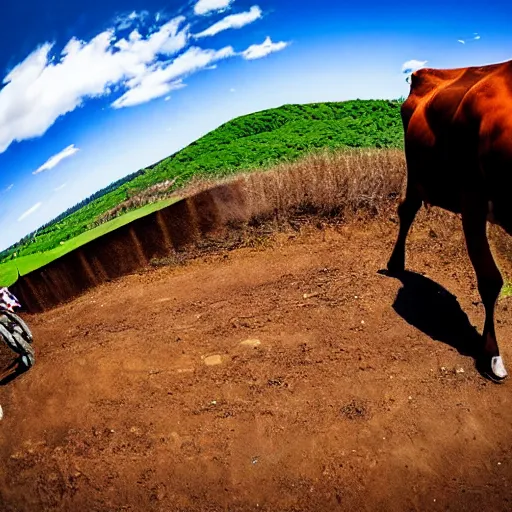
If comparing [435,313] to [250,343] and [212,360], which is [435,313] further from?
[212,360]

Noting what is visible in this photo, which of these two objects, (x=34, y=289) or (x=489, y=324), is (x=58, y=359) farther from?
(x=489, y=324)

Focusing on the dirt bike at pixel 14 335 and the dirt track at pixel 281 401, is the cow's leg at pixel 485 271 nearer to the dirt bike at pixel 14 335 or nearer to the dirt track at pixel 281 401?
the dirt track at pixel 281 401

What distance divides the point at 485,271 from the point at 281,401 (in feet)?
7.74

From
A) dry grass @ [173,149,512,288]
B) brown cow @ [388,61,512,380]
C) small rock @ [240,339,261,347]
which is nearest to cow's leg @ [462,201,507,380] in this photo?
brown cow @ [388,61,512,380]

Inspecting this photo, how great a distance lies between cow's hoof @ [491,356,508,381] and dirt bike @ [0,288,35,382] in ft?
20.7

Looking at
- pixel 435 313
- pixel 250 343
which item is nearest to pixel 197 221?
pixel 250 343

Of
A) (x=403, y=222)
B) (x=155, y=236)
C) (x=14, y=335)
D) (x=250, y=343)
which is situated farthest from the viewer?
(x=155, y=236)

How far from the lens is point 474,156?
3.88 metres

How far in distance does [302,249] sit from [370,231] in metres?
1.31

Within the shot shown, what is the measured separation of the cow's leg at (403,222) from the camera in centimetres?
620

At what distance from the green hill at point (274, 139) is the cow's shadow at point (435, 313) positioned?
9.67 metres

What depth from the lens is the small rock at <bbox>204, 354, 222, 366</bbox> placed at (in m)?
5.55

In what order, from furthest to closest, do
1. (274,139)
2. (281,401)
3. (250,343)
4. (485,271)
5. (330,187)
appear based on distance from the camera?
(274,139) < (330,187) < (250,343) < (281,401) < (485,271)

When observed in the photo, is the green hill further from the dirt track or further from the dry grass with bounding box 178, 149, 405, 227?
the dirt track
